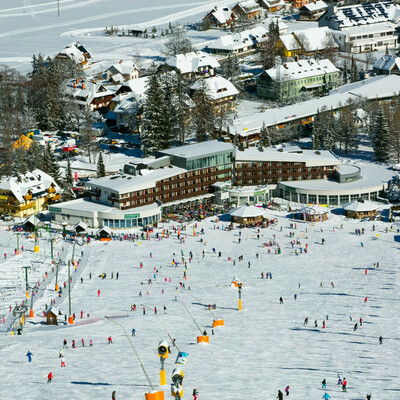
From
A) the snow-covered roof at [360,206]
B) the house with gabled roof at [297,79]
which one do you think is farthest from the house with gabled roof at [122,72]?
the snow-covered roof at [360,206]

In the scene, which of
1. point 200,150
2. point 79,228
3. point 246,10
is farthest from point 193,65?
point 79,228

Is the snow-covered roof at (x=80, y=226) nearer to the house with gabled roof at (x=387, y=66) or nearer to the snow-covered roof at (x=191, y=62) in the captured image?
the snow-covered roof at (x=191, y=62)

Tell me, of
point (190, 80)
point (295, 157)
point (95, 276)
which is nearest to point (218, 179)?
point (295, 157)

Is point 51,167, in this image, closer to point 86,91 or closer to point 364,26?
point 86,91

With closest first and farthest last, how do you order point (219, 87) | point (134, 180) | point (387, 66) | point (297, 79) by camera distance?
point (134, 180), point (219, 87), point (297, 79), point (387, 66)

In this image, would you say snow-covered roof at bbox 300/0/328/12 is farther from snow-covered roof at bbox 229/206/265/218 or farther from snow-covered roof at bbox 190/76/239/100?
snow-covered roof at bbox 229/206/265/218
